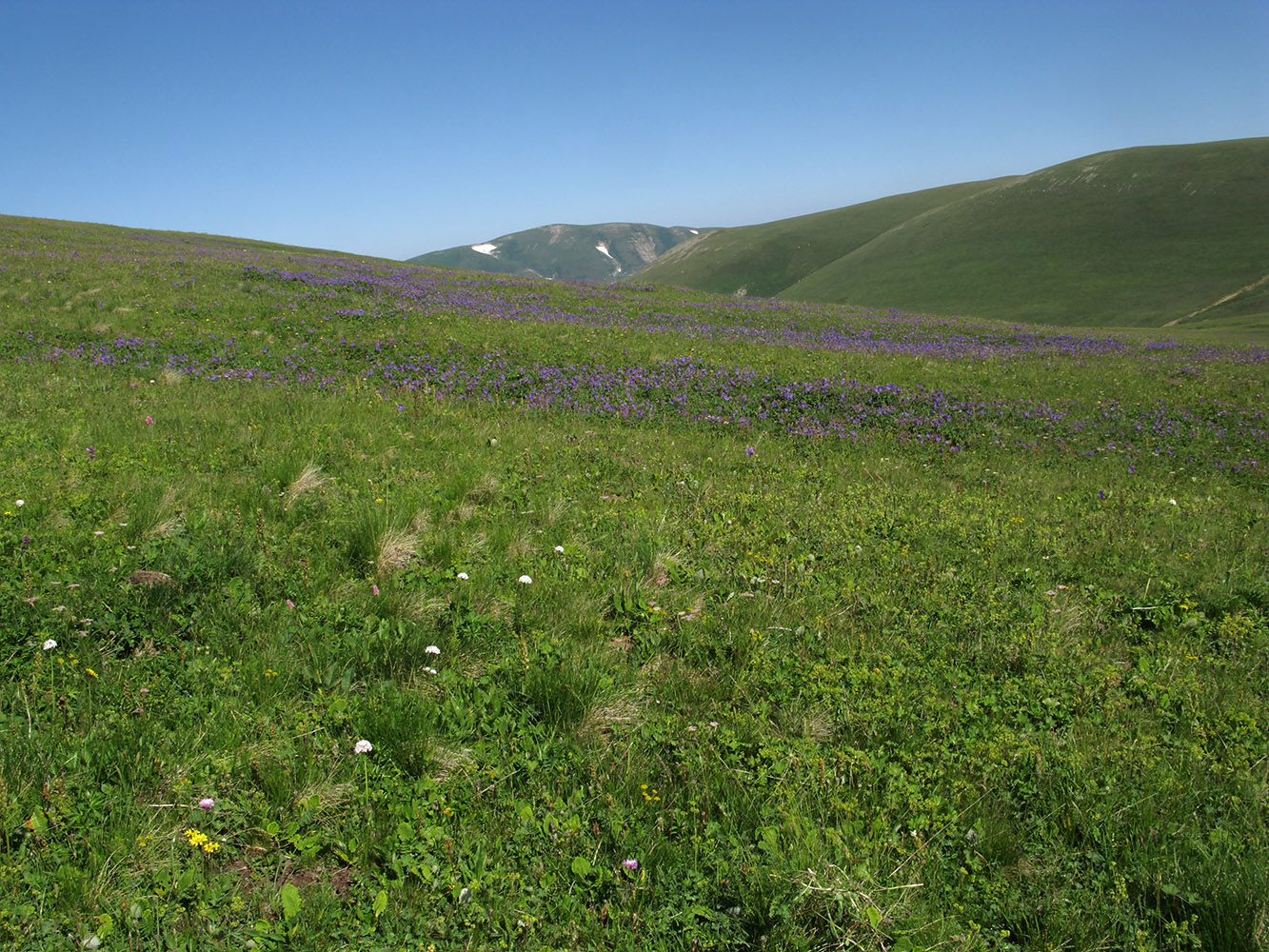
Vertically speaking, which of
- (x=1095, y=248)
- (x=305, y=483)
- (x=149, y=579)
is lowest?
(x=149, y=579)

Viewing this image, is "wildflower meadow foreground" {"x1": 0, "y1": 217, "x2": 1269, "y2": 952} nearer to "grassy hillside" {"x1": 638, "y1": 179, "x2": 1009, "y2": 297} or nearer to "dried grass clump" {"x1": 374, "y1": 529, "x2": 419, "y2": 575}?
"dried grass clump" {"x1": 374, "y1": 529, "x2": 419, "y2": 575}

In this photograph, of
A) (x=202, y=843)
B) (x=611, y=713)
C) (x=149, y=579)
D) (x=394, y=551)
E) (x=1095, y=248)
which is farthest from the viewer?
(x=1095, y=248)

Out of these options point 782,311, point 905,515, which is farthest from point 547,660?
point 782,311

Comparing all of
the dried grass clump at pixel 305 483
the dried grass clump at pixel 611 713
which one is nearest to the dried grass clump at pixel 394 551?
the dried grass clump at pixel 305 483

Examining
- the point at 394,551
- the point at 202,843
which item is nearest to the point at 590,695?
the point at 202,843

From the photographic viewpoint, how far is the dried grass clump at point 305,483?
235 inches

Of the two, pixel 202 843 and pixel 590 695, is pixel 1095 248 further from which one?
pixel 202 843

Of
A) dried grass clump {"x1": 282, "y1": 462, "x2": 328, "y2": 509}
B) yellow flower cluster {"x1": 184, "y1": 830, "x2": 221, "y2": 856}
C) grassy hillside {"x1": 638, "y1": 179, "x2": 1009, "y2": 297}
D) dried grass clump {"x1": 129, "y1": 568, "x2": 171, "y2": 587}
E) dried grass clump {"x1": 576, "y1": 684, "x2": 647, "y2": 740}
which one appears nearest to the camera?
yellow flower cluster {"x1": 184, "y1": 830, "x2": 221, "y2": 856}

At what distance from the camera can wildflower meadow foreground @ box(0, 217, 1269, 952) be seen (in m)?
2.64

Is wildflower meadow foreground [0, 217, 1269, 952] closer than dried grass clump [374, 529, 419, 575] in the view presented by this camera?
Yes

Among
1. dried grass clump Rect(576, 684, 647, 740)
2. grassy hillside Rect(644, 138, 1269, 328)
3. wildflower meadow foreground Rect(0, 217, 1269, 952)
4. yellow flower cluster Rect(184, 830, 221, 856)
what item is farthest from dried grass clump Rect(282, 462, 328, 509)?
grassy hillside Rect(644, 138, 1269, 328)

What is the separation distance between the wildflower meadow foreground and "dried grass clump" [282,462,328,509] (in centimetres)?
4

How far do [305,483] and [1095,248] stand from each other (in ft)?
338

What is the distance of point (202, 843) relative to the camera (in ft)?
8.68
